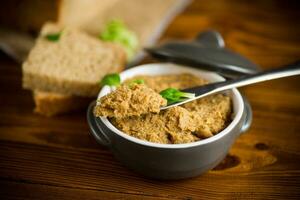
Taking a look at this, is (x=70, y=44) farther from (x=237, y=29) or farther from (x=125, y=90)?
(x=237, y=29)

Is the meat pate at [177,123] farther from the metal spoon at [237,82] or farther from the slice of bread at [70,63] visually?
the slice of bread at [70,63]

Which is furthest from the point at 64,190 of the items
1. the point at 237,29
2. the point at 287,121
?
the point at 237,29

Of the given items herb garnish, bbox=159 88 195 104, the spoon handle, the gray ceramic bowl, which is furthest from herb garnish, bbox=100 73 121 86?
the spoon handle

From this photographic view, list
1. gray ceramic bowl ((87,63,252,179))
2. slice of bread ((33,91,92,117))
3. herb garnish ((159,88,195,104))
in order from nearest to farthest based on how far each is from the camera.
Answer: gray ceramic bowl ((87,63,252,179))
herb garnish ((159,88,195,104))
slice of bread ((33,91,92,117))

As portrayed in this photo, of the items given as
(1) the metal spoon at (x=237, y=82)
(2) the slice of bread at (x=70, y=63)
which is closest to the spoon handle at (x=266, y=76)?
(1) the metal spoon at (x=237, y=82)

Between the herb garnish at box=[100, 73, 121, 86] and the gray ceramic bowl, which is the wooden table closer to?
the gray ceramic bowl
